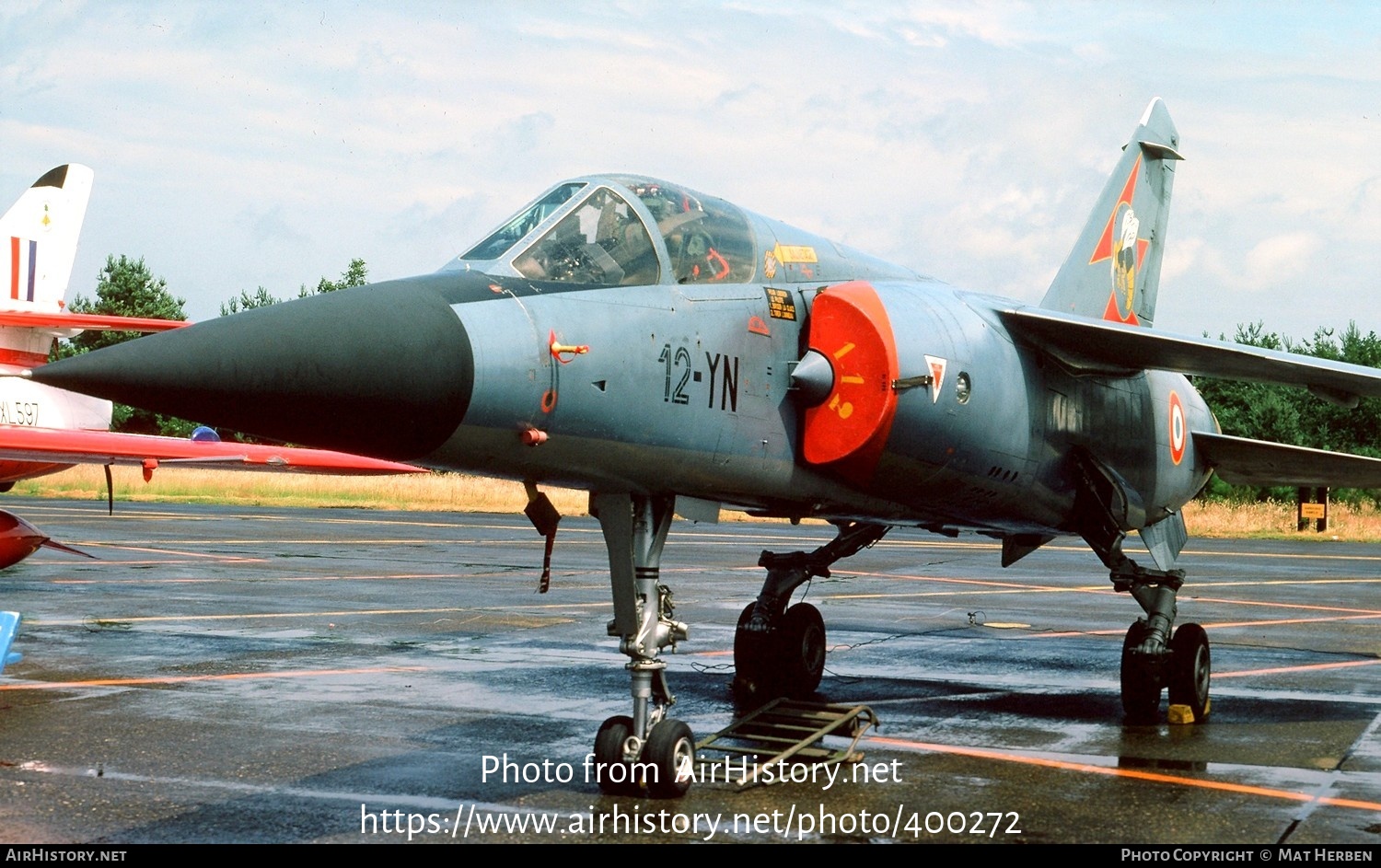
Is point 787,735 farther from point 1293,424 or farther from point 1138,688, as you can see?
point 1293,424

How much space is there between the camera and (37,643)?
13.3 metres

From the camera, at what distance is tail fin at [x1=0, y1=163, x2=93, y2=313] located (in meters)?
20.8

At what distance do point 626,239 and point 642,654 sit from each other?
214 cm

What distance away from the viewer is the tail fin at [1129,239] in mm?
12984

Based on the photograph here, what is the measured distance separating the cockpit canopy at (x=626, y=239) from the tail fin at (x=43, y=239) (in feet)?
52.0

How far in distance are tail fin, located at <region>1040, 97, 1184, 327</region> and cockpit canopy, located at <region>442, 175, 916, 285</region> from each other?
17.8 feet

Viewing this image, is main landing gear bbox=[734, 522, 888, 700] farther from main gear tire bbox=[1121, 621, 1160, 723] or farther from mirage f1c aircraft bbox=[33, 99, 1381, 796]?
main gear tire bbox=[1121, 621, 1160, 723]

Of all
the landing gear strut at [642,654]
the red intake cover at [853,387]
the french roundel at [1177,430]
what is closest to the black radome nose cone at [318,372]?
the landing gear strut at [642,654]

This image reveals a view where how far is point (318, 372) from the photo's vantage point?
550cm

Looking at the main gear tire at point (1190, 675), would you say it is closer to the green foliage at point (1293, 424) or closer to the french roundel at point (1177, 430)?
the french roundel at point (1177, 430)
